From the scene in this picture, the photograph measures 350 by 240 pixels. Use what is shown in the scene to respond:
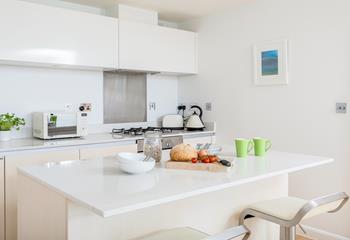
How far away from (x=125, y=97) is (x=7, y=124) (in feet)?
4.68

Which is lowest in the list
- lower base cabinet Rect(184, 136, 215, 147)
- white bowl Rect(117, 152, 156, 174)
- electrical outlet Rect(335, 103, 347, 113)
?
lower base cabinet Rect(184, 136, 215, 147)

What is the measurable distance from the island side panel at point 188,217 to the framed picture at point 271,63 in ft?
4.55

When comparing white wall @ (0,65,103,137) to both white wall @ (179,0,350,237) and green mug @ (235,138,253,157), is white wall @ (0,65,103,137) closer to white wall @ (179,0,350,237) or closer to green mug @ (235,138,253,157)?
white wall @ (179,0,350,237)

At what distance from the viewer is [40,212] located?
4.85ft

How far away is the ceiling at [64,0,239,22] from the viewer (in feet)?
11.4

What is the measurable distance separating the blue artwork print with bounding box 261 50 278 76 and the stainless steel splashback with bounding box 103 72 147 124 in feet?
4.90

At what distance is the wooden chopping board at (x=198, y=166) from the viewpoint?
1.62 meters

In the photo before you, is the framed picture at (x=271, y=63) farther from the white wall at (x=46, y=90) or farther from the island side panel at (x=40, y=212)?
the island side panel at (x=40, y=212)

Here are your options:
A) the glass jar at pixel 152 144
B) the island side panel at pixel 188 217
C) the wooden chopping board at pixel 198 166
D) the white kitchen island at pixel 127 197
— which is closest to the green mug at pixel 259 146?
the white kitchen island at pixel 127 197

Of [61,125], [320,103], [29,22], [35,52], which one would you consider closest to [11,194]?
[61,125]

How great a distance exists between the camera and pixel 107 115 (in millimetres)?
3840

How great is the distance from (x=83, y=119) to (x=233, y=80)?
172 centimetres

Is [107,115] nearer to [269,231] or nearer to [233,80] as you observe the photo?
[233,80]

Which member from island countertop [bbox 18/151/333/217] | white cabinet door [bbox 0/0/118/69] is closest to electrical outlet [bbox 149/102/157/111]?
white cabinet door [bbox 0/0/118/69]
